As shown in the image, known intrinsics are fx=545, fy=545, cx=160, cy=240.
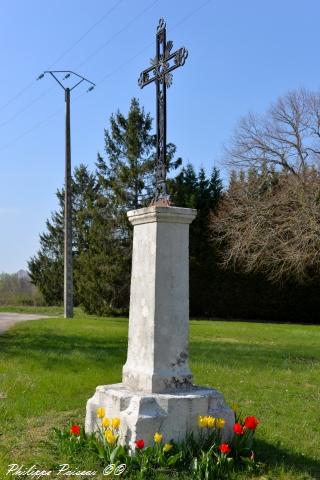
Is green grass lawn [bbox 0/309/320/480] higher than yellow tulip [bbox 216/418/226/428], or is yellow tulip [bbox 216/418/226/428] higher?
yellow tulip [bbox 216/418/226/428]

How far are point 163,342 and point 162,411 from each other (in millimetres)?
599

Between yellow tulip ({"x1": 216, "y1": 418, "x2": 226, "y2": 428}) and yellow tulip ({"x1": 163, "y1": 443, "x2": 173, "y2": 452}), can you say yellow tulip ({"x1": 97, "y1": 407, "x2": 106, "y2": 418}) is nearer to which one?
yellow tulip ({"x1": 163, "y1": 443, "x2": 173, "y2": 452})

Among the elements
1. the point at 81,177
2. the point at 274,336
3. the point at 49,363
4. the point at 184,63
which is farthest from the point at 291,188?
the point at 81,177

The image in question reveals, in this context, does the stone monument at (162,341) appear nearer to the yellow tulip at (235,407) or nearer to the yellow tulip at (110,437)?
the yellow tulip at (110,437)

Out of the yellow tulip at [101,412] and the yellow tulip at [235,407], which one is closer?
the yellow tulip at [101,412]

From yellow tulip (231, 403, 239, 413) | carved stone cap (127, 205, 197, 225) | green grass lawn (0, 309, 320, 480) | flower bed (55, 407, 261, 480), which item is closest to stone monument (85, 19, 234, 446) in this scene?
carved stone cap (127, 205, 197, 225)

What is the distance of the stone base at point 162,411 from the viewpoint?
14.8 feet

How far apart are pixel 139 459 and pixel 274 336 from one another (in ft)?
41.1

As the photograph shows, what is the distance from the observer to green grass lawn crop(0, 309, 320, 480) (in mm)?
5109

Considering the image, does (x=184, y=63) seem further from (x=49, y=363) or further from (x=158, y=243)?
(x=49, y=363)

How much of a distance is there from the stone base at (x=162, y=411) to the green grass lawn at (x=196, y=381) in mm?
618

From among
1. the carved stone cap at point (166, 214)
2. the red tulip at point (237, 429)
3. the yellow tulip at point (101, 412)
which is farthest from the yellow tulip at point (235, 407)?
the carved stone cap at point (166, 214)

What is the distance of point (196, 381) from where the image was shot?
27.0ft

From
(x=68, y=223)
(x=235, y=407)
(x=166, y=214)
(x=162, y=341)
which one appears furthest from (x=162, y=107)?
(x=68, y=223)
